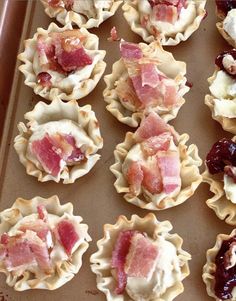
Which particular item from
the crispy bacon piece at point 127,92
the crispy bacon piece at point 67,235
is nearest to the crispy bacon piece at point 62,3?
the crispy bacon piece at point 127,92

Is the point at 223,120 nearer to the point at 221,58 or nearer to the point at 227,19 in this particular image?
the point at 221,58

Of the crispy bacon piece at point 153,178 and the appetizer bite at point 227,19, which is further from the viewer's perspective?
the appetizer bite at point 227,19

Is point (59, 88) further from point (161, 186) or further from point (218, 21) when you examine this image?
point (218, 21)

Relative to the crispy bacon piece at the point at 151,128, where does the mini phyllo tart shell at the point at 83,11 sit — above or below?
above

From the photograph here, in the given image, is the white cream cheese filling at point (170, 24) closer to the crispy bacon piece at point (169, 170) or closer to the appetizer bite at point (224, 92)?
the appetizer bite at point (224, 92)

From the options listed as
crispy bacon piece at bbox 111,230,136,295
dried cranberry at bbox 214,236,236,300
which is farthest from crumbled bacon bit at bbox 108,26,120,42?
dried cranberry at bbox 214,236,236,300

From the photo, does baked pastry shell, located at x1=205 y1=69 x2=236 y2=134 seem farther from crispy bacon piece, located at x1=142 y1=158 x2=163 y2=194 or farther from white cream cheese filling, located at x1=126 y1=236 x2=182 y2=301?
white cream cheese filling, located at x1=126 y1=236 x2=182 y2=301

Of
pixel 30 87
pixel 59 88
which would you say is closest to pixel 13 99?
pixel 30 87

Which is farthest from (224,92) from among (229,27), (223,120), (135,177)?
(135,177)
